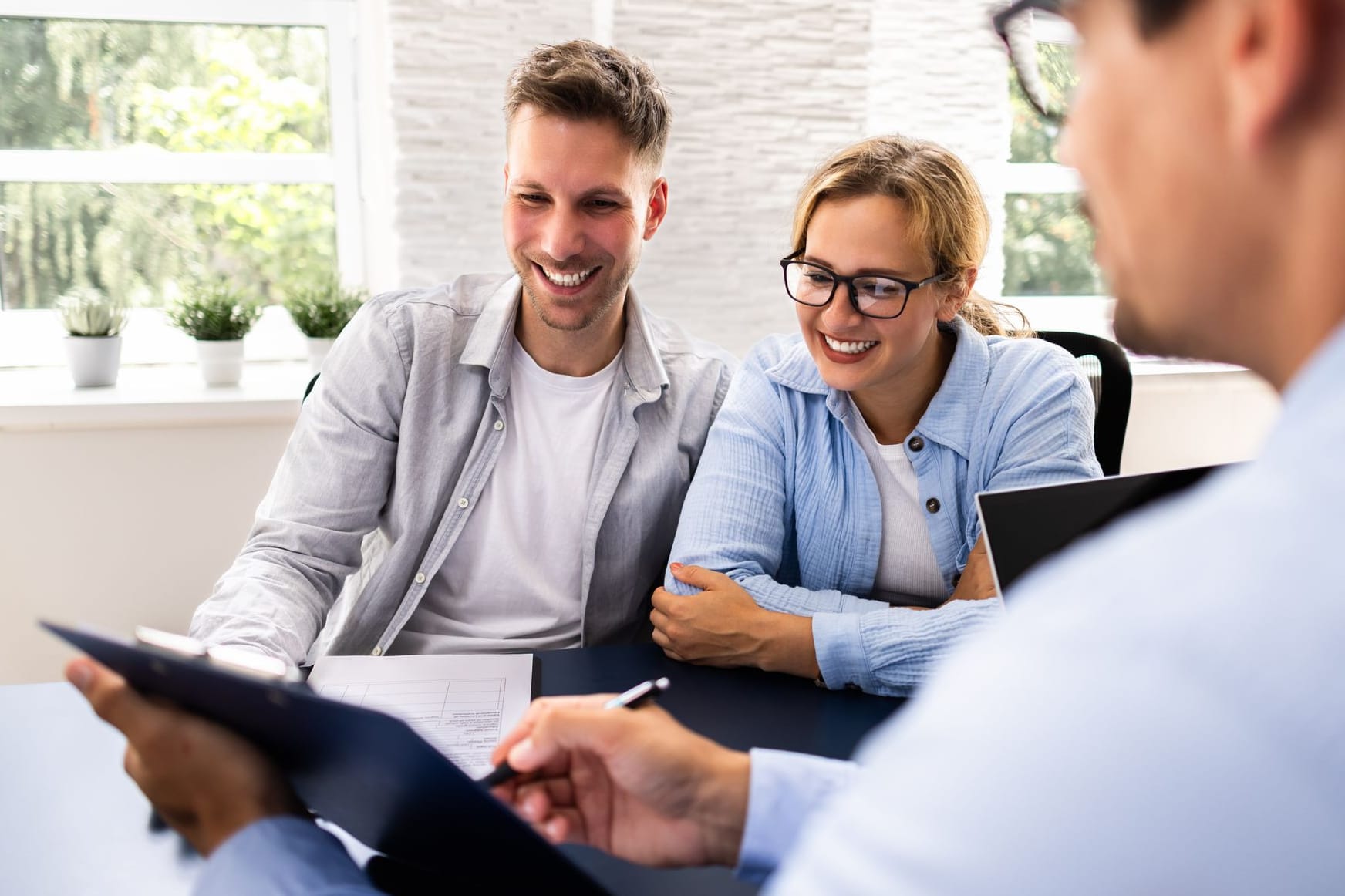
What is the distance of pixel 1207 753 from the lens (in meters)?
0.35

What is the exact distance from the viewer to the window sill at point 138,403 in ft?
7.94

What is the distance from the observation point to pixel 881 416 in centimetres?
166

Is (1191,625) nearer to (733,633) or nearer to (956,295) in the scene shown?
(733,633)

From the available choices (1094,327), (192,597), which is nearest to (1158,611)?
(192,597)

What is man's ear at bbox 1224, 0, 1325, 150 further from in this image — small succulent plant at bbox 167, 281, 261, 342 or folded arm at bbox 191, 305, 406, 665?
small succulent plant at bbox 167, 281, 261, 342

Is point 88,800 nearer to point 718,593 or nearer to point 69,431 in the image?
point 718,593

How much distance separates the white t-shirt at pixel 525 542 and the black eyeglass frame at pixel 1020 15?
3.53ft

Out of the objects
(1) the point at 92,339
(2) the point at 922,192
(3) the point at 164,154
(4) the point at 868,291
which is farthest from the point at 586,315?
(3) the point at 164,154

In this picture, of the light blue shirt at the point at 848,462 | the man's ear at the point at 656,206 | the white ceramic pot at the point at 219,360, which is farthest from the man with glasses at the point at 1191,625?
the white ceramic pot at the point at 219,360

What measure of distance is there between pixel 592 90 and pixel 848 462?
717 millimetres

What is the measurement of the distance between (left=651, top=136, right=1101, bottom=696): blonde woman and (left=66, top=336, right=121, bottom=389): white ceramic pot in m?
1.78

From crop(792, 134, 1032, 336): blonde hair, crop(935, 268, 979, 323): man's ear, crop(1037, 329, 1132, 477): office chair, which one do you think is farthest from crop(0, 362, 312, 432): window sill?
crop(1037, 329, 1132, 477): office chair

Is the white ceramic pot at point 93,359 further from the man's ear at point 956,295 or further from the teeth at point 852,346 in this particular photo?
the man's ear at point 956,295

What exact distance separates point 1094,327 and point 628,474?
2.59 metres
